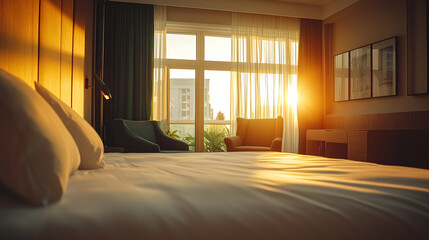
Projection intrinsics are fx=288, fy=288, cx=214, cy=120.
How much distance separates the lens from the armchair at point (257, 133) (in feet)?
14.8

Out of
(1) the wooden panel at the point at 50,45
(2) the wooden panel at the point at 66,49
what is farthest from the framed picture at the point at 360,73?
(1) the wooden panel at the point at 50,45

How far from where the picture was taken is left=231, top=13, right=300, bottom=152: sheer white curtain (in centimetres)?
533

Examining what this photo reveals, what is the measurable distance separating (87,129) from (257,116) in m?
4.31

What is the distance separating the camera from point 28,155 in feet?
2.08

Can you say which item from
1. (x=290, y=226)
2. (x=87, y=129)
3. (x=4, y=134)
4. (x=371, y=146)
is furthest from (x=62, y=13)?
(x=371, y=146)

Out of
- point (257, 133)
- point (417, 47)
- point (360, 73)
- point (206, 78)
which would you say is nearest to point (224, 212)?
point (257, 133)

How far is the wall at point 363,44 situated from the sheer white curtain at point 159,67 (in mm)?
3130

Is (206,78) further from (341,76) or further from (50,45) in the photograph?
(50,45)

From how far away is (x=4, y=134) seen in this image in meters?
0.65

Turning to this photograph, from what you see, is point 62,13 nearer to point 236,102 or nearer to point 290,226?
point 290,226

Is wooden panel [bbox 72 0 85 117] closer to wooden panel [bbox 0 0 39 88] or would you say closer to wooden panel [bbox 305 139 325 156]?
wooden panel [bbox 0 0 39 88]

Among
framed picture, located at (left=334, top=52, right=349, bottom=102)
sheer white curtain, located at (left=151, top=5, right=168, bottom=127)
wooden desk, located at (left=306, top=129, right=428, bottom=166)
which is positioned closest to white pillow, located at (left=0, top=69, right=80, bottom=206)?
wooden desk, located at (left=306, top=129, right=428, bottom=166)

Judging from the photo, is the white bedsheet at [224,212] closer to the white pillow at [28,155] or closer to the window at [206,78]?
the white pillow at [28,155]

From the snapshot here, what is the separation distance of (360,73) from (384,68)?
46 cm
